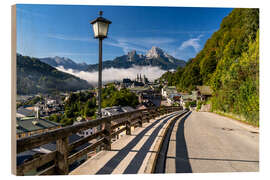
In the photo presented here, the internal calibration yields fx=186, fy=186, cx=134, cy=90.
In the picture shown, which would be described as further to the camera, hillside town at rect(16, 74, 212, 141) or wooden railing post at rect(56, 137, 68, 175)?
hillside town at rect(16, 74, 212, 141)

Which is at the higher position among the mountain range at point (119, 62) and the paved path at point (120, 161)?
the mountain range at point (119, 62)

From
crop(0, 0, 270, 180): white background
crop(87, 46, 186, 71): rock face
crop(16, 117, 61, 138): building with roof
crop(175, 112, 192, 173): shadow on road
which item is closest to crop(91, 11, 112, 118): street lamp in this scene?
crop(0, 0, 270, 180): white background

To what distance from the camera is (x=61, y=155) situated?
2582 mm

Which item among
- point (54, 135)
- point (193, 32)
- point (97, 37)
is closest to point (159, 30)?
point (193, 32)

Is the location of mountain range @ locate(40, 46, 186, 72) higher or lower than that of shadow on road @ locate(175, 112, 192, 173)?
higher

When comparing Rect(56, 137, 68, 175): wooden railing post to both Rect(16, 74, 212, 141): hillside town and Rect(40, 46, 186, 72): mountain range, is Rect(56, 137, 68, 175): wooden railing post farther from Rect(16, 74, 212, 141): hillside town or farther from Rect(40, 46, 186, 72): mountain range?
→ Rect(40, 46, 186, 72): mountain range

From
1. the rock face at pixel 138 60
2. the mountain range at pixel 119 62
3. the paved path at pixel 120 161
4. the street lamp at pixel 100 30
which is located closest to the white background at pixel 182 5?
the paved path at pixel 120 161

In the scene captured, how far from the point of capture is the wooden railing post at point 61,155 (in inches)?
101

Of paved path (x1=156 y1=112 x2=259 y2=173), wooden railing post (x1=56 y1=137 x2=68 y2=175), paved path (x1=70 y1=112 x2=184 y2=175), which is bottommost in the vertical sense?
paved path (x1=156 y1=112 x2=259 y2=173)

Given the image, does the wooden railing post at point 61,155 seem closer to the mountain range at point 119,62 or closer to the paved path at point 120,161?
the paved path at point 120,161

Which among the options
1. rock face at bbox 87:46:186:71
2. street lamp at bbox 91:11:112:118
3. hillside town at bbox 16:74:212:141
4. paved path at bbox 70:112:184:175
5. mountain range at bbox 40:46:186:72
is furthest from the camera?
rock face at bbox 87:46:186:71

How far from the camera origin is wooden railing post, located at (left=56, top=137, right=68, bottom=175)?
256 cm

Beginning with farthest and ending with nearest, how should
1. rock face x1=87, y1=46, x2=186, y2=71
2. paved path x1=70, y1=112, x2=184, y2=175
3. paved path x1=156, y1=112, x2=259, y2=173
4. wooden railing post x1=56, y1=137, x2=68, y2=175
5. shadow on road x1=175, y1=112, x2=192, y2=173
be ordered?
rock face x1=87, y1=46, x2=186, y2=71 → paved path x1=156, y1=112, x2=259, y2=173 → shadow on road x1=175, y1=112, x2=192, y2=173 → paved path x1=70, y1=112, x2=184, y2=175 → wooden railing post x1=56, y1=137, x2=68, y2=175

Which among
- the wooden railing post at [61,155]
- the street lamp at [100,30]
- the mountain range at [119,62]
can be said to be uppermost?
the mountain range at [119,62]
